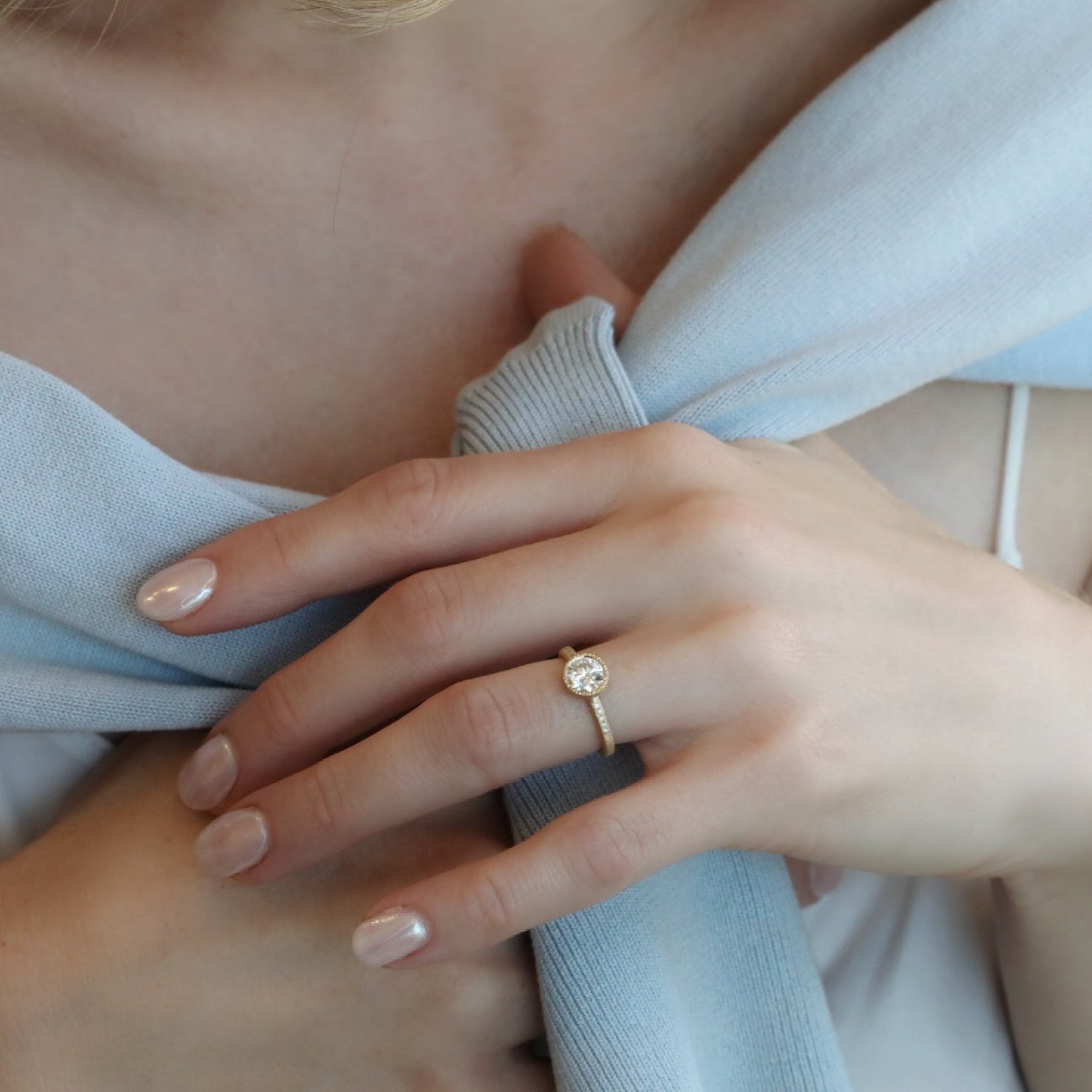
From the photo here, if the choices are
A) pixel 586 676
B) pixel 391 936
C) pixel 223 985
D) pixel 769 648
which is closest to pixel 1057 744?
pixel 769 648

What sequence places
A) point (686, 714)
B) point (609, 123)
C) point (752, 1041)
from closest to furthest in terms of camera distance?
point (686, 714) → point (752, 1041) → point (609, 123)

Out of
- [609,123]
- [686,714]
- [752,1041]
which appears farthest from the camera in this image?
[609,123]

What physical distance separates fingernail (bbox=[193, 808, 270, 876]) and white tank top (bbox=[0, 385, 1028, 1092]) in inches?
7.4

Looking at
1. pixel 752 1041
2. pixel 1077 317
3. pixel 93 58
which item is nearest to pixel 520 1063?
pixel 752 1041

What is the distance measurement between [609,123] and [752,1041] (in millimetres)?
739

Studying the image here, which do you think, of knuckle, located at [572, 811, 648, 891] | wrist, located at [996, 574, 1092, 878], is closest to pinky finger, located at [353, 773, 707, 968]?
knuckle, located at [572, 811, 648, 891]

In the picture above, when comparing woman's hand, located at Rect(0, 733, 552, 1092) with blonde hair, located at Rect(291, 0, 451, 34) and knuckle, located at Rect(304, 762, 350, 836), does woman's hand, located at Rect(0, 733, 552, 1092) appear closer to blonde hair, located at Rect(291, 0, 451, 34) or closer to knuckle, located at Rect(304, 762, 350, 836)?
knuckle, located at Rect(304, 762, 350, 836)

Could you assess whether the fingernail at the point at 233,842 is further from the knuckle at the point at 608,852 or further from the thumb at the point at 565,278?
the thumb at the point at 565,278

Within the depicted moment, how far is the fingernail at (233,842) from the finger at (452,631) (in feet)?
0.12

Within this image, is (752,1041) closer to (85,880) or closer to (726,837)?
(726,837)

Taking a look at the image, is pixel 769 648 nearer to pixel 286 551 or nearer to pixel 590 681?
pixel 590 681

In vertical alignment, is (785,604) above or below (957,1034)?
above

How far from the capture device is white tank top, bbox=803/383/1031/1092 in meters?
0.83

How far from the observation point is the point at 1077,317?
827 mm
